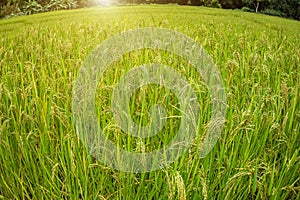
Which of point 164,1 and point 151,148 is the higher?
point 164,1

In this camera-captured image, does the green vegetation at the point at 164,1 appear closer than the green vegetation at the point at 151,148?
No

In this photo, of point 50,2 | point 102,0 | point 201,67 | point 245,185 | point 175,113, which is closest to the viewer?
point 245,185

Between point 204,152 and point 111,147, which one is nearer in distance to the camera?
point 204,152

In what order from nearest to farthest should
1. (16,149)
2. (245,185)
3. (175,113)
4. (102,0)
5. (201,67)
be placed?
1. (245,185)
2. (16,149)
3. (175,113)
4. (201,67)
5. (102,0)

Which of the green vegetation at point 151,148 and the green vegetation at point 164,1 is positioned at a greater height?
the green vegetation at point 164,1

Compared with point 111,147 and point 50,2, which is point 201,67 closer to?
point 111,147

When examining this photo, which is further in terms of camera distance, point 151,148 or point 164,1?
point 164,1

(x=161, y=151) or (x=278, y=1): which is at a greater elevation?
(x=278, y=1)

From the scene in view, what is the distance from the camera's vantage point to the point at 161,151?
54.3 inches

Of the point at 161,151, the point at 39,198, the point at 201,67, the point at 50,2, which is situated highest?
the point at 50,2

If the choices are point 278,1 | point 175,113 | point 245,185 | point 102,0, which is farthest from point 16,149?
point 278,1

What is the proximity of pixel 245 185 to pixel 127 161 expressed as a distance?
0.47 meters

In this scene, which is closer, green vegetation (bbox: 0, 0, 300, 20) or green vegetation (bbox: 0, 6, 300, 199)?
green vegetation (bbox: 0, 6, 300, 199)

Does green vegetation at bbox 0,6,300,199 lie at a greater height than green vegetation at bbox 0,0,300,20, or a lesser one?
A: lesser
